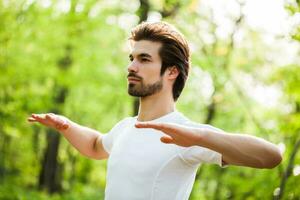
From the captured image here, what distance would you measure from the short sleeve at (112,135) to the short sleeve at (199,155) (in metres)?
0.66

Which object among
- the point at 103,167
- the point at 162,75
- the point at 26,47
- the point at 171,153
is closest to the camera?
the point at 171,153

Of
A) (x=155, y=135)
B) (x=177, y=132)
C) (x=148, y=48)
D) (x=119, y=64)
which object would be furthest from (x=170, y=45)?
(x=119, y=64)

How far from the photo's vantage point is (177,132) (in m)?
2.38

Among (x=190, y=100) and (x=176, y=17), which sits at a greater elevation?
(x=176, y=17)

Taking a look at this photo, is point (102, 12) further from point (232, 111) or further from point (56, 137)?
point (56, 137)

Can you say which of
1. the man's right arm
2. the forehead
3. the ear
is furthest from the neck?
the man's right arm

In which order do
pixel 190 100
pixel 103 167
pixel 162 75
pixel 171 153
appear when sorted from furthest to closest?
pixel 103 167 < pixel 190 100 < pixel 162 75 < pixel 171 153

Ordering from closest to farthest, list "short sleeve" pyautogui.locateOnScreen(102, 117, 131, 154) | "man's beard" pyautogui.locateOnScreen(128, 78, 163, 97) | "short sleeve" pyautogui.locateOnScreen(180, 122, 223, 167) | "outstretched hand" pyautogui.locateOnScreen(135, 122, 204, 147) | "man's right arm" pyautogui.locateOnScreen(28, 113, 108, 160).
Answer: "outstretched hand" pyautogui.locateOnScreen(135, 122, 204, 147), "short sleeve" pyautogui.locateOnScreen(180, 122, 223, 167), "man's beard" pyautogui.locateOnScreen(128, 78, 163, 97), "short sleeve" pyautogui.locateOnScreen(102, 117, 131, 154), "man's right arm" pyautogui.locateOnScreen(28, 113, 108, 160)

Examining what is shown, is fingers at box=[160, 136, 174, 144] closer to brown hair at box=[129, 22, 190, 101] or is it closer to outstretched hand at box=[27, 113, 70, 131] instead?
brown hair at box=[129, 22, 190, 101]

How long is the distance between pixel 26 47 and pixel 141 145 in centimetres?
1032

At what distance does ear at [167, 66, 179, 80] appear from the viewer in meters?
3.26

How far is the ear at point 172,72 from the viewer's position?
10.7 feet

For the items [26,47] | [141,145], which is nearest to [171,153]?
[141,145]

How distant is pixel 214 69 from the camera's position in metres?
10.5
